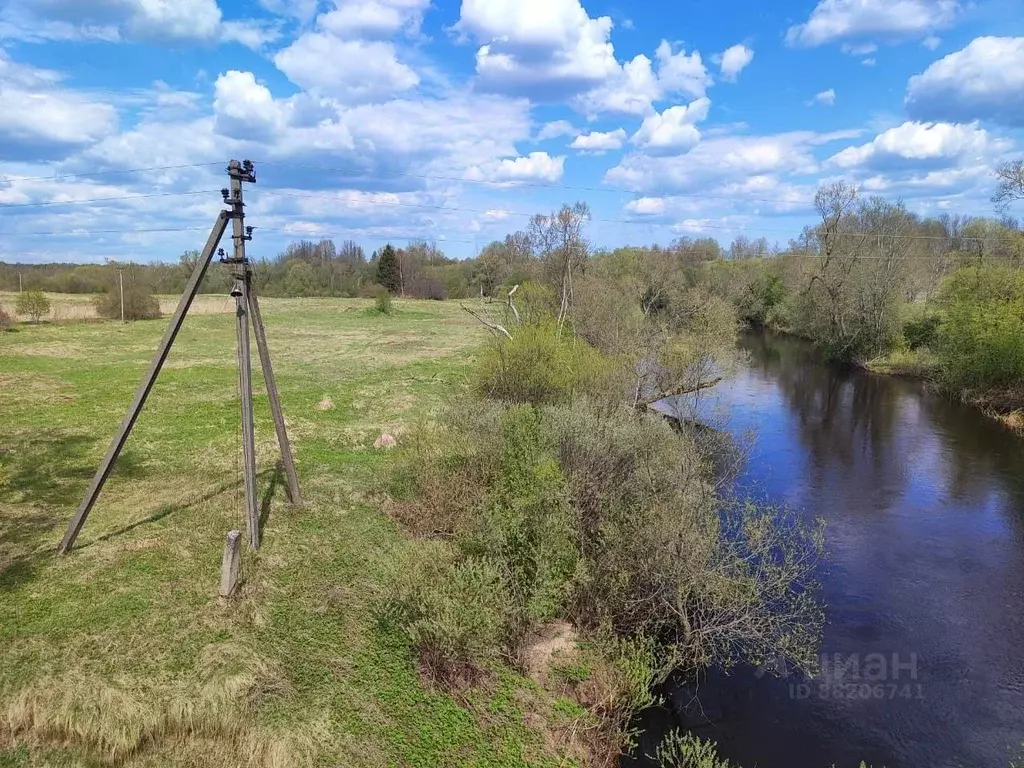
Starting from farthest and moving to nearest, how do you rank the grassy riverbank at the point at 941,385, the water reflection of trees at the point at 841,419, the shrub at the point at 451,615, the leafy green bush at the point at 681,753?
the grassy riverbank at the point at 941,385, the water reflection of trees at the point at 841,419, the shrub at the point at 451,615, the leafy green bush at the point at 681,753

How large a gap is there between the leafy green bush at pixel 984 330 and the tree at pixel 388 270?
→ 189 feet

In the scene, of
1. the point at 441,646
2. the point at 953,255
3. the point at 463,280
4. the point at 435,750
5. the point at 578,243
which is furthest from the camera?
the point at 463,280

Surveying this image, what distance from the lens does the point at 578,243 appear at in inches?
1282

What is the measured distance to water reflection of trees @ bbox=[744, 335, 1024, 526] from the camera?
800 inches

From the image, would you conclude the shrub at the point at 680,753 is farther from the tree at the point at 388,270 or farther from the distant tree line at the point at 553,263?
the tree at the point at 388,270

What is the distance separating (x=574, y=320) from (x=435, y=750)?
73.4 feet

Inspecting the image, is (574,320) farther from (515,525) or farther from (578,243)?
(515,525)

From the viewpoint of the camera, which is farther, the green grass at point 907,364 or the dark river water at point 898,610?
the green grass at point 907,364

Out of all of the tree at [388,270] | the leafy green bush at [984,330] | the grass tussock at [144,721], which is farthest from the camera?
the tree at [388,270]

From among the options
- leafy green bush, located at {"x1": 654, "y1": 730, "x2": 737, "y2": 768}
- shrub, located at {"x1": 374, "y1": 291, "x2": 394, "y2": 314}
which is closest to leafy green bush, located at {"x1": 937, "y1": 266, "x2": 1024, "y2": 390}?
leafy green bush, located at {"x1": 654, "y1": 730, "x2": 737, "y2": 768}

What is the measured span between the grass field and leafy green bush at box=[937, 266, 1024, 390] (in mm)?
28577

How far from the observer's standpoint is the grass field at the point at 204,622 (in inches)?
305

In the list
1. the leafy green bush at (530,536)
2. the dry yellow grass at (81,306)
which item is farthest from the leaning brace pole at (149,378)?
the dry yellow grass at (81,306)

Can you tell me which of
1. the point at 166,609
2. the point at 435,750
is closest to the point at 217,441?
the point at 166,609
